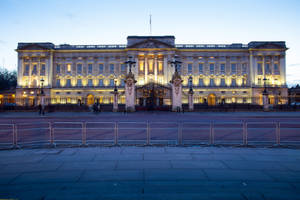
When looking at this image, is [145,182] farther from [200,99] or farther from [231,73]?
[231,73]

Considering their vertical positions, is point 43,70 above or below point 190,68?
below

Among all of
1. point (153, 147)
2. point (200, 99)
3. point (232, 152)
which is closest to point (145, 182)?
point (153, 147)

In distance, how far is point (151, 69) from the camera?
5828 centimetres

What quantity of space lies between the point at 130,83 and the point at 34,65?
45.6 m

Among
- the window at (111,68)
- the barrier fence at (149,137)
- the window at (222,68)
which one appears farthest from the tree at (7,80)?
the barrier fence at (149,137)

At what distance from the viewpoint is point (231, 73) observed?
60188mm

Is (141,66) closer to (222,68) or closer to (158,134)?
(222,68)

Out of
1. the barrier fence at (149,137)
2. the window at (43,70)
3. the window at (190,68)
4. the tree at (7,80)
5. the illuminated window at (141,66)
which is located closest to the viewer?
the barrier fence at (149,137)

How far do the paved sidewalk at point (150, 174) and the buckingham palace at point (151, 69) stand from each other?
51.0 meters

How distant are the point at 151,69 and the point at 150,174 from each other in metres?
55.1

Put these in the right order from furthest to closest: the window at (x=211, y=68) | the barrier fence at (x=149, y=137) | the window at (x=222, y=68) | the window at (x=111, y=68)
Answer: the window at (x=222, y=68) < the window at (x=211, y=68) < the window at (x=111, y=68) < the barrier fence at (x=149, y=137)

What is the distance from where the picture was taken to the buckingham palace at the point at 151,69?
57.4m

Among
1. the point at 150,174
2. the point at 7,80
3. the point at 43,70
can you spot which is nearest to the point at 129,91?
the point at 150,174

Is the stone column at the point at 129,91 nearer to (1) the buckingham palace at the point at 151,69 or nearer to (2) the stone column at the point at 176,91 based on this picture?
(2) the stone column at the point at 176,91
